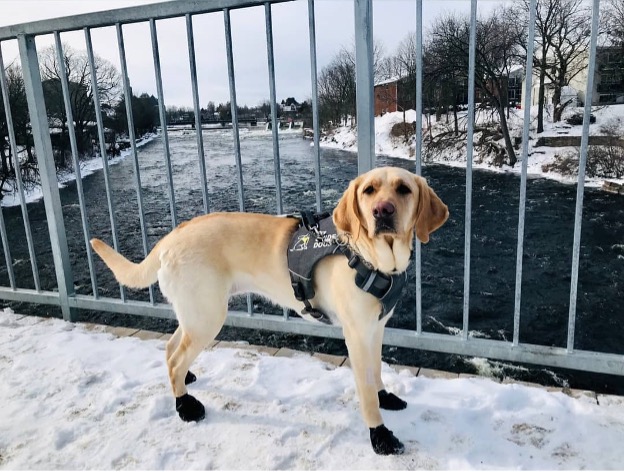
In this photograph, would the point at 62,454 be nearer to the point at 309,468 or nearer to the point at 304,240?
the point at 309,468

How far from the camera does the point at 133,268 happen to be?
2953 millimetres

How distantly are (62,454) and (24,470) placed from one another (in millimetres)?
173

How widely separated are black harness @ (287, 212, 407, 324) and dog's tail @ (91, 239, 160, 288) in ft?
2.83

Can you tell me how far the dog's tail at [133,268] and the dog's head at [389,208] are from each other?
1176 millimetres

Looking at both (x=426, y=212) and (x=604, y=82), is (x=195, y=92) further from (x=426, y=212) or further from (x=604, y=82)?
(x=604, y=82)

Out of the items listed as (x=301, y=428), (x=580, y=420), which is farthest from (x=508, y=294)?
(x=301, y=428)

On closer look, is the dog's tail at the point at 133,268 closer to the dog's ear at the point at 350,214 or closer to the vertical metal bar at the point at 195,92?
the vertical metal bar at the point at 195,92

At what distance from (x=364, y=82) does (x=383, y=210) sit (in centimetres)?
121

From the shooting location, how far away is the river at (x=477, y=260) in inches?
229

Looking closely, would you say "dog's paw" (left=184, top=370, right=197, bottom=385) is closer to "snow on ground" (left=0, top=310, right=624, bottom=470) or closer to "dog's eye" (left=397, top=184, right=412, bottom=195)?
"snow on ground" (left=0, top=310, right=624, bottom=470)

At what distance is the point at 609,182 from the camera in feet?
66.5

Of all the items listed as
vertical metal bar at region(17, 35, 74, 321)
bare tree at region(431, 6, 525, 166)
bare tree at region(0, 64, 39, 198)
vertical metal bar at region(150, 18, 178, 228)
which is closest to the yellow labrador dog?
vertical metal bar at region(150, 18, 178, 228)

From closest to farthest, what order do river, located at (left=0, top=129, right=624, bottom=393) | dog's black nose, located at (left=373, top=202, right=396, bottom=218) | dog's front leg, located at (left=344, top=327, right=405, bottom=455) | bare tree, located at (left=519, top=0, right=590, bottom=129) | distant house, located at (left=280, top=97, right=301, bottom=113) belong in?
dog's black nose, located at (left=373, top=202, right=396, bottom=218)
dog's front leg, located at (left=344, top=327, right=405, bottom=455)
distant house, located at (left=280, top=97, right=301, bottom=113)
river, located at (left=0, top=129, right=624, bottom=393)
bare tree, located at (left=519, top=0, right=590, bottom=129)

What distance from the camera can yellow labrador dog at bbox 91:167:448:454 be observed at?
2.33 metres
